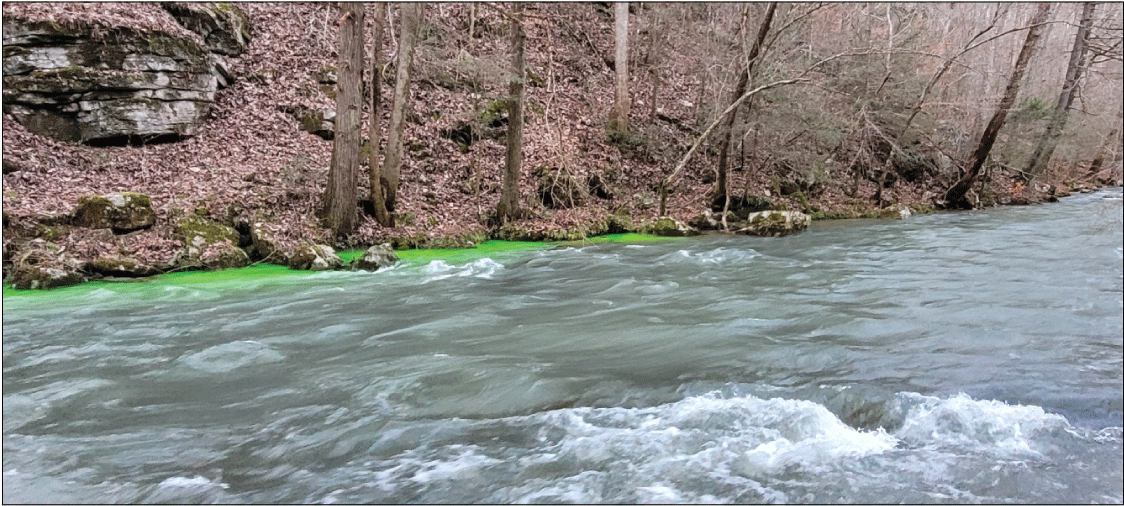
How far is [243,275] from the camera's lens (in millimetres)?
9062

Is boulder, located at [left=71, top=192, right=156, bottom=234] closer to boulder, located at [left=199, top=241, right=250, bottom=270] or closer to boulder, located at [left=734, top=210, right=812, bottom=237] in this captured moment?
boulder, located at [left=199, top=241, right=250, bottom=270]

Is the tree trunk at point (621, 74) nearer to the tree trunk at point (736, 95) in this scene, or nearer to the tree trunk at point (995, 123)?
the tree trunk at point (736, 95)

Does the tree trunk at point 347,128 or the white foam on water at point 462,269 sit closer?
the white foam on water at point 462,269

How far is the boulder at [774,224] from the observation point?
13203 millimetres

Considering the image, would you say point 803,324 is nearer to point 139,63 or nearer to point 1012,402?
point 1012,402

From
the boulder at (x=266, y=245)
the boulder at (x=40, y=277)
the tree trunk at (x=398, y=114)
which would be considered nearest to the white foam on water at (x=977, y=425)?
the boulder at (x=266, y=245)

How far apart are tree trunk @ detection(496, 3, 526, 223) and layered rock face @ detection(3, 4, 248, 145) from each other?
7.10m

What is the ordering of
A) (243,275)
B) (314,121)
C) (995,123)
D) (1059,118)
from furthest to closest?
(1059,118), (995,123), (314,121), (243,275)

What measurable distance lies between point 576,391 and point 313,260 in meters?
6.83

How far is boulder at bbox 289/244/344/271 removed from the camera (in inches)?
377

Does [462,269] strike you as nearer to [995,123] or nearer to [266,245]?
[266,245]

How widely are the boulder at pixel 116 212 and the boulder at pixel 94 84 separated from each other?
3418 millimetres

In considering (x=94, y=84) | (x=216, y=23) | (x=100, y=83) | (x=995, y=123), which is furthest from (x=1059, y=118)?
(x=94, y=84)

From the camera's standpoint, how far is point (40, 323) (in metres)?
6.41
